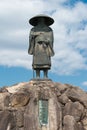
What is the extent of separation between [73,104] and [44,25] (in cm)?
336

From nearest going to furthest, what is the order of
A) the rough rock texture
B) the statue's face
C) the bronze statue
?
the rough rock texture < the bronze statue < the statue's face

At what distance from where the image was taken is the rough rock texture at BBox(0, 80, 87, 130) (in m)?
10.7

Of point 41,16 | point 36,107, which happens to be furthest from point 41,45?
point 36,107

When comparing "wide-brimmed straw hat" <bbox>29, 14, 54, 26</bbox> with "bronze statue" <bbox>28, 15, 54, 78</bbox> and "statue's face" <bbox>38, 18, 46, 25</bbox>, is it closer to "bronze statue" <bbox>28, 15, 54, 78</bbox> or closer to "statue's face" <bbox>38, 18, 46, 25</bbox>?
"bronze statue" <bbox>28, 15, 54, 78</bbox>

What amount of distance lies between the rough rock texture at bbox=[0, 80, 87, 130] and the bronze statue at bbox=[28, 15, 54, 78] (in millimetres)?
636

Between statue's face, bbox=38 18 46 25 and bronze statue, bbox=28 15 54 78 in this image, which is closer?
bronze statue, bbox=28 15 54 78

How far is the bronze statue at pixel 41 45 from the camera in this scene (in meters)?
12.0

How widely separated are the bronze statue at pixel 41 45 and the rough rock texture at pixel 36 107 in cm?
64

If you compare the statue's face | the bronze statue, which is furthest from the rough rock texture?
the statue's face

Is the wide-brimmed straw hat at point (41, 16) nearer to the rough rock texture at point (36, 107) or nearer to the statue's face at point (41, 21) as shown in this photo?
the statue's face at point (41, 21)

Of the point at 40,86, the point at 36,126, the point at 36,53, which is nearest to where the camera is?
the point at 36,126

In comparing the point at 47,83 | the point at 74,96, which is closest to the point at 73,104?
the point at 74,96

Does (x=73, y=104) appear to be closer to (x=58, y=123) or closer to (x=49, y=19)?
(x=58, y=123)

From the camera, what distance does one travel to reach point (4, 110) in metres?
10.8
